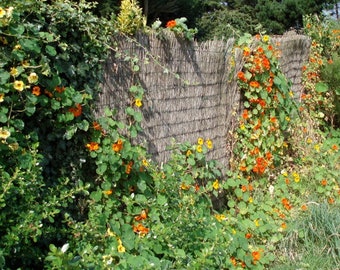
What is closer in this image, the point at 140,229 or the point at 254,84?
the point at 140,229

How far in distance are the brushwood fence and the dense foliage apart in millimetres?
84

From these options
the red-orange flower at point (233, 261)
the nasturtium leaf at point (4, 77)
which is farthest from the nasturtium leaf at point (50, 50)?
the red-orange flower at point (233, 261)

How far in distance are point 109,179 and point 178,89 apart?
1.19 meters

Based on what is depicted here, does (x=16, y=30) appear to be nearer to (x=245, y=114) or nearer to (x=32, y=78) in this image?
(x=32, y=78)

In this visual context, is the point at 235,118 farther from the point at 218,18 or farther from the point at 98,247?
the point at 218,18

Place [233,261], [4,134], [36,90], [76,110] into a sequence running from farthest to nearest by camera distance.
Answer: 1. [233,261]
2. [76,110]
3. [36,90]
4. [4,134]

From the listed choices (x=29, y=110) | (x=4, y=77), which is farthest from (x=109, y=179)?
(x=4, y=77)

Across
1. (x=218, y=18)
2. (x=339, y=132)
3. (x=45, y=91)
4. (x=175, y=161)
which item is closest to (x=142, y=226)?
(x=175, y=161)

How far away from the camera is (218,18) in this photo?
774 inches

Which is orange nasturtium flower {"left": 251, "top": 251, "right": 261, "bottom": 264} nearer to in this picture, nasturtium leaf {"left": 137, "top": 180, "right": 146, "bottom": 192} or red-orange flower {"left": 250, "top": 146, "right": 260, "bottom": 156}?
nasturtium leaf {"left": 137, "top": 180, "right": 146, "bottom": 192}

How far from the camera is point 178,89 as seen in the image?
4.30 metres

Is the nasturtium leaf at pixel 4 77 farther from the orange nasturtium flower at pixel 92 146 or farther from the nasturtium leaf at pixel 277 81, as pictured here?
the nasturtium leaf at pixel 277 81

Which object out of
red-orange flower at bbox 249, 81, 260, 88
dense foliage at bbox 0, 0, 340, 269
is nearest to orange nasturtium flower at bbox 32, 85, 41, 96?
dense foliage at bbox 0, 0, 340, 269

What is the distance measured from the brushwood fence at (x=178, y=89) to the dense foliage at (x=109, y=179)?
84 mm
